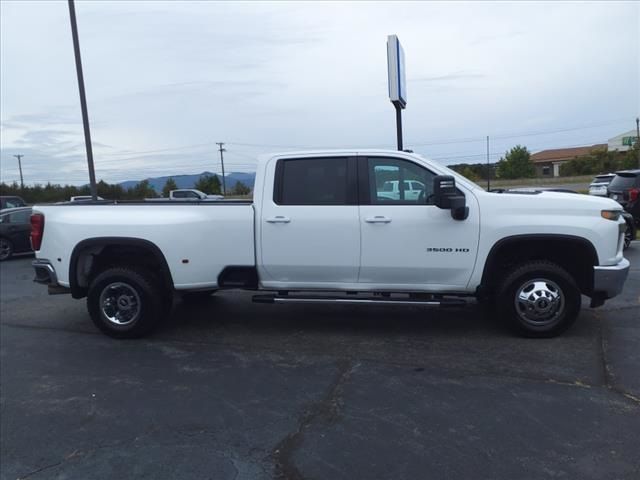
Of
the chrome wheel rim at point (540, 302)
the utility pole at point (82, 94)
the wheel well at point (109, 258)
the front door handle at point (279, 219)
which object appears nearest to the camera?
the chrome wheel rim at point (540, 302)

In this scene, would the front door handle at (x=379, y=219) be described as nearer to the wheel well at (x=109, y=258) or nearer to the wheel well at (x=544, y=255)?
the wheel well at (x=544, y=255)

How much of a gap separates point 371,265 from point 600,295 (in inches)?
89.4

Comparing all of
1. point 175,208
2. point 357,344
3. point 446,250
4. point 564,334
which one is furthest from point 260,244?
point 564,334

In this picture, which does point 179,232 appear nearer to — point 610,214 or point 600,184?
point 610,214

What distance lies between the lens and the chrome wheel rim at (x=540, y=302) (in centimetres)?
543

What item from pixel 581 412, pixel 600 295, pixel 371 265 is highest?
pixel 371 265

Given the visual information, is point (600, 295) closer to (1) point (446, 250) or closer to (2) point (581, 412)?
(1) point (446, 250)

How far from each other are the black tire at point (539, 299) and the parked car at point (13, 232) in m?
13.7

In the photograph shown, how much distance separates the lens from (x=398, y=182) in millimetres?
5668

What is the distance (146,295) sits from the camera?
5980 millimetres

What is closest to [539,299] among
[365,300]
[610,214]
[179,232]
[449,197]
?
[610,214]

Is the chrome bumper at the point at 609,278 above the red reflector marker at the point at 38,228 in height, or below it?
below

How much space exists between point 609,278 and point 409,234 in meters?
1.94

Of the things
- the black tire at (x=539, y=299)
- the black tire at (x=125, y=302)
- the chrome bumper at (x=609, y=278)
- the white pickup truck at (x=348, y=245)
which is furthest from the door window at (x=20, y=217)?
the chrome bumper at (x=609, y=278)
